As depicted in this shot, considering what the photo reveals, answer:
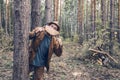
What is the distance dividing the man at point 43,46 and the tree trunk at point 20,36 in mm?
452

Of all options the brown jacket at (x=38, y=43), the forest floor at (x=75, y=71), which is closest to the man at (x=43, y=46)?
the brown jacket at (x=38, y=43)

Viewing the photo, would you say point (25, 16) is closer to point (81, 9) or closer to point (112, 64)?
point (112, 64)

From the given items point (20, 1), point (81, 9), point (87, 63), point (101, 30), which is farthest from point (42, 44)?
point (81, 9)

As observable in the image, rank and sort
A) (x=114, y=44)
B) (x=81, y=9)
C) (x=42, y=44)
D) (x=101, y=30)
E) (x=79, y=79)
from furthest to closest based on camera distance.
→ (x=81, y=9) < (x=114, y=44) < (x=101, y=30) < (x=79, y=79) < (x=42, y=44)

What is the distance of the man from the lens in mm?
5980

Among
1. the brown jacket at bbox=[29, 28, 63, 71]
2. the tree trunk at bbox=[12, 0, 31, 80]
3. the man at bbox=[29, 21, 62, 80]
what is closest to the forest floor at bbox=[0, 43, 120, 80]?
the man at bbox=[29, 21, 62, 80]

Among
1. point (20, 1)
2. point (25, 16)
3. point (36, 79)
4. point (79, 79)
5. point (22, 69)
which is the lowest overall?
point (79, 79)

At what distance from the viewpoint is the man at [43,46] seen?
19.6 feet

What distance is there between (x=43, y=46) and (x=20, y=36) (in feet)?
3.03

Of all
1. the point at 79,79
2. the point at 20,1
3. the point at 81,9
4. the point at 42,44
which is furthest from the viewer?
the point at 81,9

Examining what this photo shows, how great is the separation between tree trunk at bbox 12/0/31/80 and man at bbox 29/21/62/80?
45 cm

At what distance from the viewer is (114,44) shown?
14742mm

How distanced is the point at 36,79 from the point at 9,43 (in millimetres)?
8884

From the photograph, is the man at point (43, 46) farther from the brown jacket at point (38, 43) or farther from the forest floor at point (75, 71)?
the forest floor at point (75, 71)
